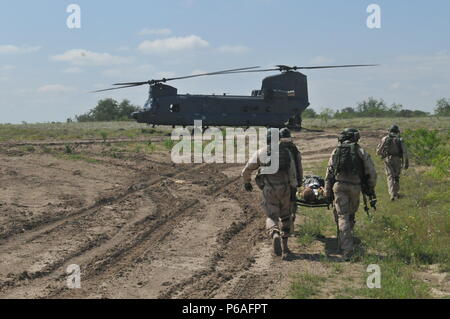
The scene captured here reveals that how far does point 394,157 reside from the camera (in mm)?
12414

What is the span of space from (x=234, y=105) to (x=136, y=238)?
18.8 metres

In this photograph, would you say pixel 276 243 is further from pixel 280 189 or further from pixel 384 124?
pixel 384 124

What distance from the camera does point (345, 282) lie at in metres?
6.93

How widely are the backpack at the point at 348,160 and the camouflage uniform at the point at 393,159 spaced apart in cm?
431

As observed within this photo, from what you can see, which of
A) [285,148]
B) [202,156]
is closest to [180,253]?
[285,148]

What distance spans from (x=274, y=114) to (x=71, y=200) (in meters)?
17.2

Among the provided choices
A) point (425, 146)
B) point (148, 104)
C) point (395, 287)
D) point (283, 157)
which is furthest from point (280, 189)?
point (148, 104)

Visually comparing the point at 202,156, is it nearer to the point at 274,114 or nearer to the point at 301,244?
the point at 274,114

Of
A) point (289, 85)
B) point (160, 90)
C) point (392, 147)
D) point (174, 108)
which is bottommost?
point (392, 147)

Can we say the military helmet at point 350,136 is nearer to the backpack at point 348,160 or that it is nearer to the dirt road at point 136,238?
→ the backpack at point 348,160

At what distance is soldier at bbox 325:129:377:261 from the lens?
26.7 ft

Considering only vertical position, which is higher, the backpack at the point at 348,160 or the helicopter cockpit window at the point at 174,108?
the helicopter cockpit window at the point at 174,108

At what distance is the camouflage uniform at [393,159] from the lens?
40.2ft

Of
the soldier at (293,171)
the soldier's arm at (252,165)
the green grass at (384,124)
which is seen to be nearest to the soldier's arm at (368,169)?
the soldier at (293,171)
